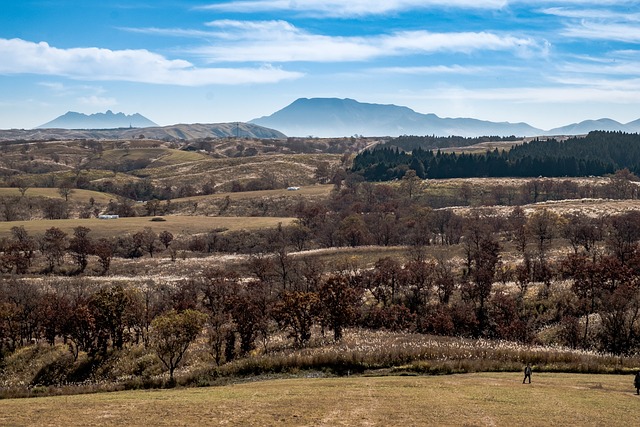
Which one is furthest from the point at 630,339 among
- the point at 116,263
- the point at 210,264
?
the point at 116,263

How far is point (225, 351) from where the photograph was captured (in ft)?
183

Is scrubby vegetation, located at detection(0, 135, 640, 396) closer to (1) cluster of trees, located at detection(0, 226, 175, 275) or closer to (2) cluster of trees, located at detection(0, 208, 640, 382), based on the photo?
(2) cluster of trees, located at detection(0, 208, 640, 382)

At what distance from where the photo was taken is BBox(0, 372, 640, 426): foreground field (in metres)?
28.0

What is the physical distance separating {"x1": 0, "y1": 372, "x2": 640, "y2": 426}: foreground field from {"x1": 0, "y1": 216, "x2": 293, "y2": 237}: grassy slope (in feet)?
352

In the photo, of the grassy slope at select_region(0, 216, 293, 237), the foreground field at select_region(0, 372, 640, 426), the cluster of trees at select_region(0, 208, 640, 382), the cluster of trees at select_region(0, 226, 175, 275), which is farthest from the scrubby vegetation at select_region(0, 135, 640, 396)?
the grassy slope at select_region(0, 216, 293, 237)

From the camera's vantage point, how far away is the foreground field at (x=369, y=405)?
27953mm

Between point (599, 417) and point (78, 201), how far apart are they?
649 feet

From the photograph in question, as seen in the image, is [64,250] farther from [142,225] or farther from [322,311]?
[322,311]

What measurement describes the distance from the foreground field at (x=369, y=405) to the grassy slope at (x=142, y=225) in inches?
4218

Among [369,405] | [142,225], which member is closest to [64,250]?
[142,225]

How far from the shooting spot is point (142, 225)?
14488 cm

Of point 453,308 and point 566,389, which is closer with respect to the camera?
point 566,389

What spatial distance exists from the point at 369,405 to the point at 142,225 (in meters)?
126

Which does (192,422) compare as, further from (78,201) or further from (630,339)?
(78,201)
